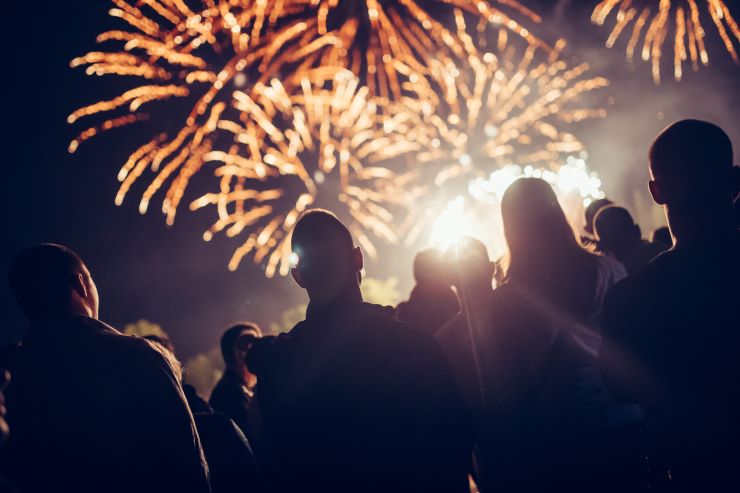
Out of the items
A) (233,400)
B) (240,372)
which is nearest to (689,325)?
(233,400)

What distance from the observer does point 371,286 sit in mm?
49719

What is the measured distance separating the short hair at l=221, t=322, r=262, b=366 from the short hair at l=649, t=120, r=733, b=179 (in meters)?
4.16

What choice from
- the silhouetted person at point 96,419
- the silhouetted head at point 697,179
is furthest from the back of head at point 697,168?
the silhouetted person at point 96,419

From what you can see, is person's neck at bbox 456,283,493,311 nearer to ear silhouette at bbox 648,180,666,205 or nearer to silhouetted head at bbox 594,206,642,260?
ear silhouette at bbox 648,180,666,205

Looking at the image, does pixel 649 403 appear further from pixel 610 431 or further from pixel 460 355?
pixel 460 355

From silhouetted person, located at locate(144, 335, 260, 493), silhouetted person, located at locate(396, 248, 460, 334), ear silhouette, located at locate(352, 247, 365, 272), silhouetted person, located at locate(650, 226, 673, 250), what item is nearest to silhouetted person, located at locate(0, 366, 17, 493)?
silhouetted person, located at locate(144, 335, 260, 493)

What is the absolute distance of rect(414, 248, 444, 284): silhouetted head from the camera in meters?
3.89

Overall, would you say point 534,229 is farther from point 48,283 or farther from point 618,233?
point 48,283

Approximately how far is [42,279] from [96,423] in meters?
0.78

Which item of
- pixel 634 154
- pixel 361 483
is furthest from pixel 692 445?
pixel 634 154

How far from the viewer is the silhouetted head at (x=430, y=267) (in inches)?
153

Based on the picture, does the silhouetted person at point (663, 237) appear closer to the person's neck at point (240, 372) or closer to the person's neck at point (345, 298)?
the person's neck at point (345, 298)

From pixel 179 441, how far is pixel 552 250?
6.34 feet

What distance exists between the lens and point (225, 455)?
109 inches
